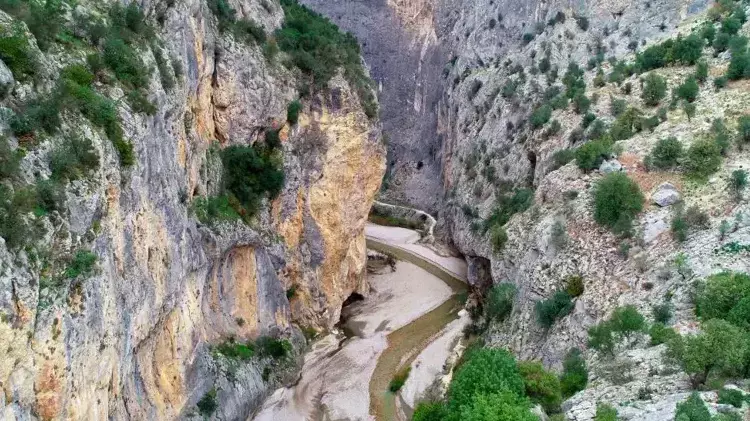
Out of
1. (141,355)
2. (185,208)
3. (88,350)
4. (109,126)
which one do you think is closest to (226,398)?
(141,355)

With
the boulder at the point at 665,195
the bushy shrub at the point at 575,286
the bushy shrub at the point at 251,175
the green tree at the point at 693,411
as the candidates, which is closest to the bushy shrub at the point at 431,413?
the green tree at the point at 693,411

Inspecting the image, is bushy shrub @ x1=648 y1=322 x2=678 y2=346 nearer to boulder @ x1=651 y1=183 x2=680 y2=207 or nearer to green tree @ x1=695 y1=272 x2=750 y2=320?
green tree @ x1=695 y1=272 x2=750 y2=320

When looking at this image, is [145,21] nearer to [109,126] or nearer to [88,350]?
[109,126]

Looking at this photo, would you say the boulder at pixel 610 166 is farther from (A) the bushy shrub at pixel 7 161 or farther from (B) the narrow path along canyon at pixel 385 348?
(A) the bushy shrub at pixel 7 161

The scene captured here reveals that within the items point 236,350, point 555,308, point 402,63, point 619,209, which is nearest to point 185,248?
point 236,350

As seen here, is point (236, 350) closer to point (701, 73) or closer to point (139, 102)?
point (139, 102)
